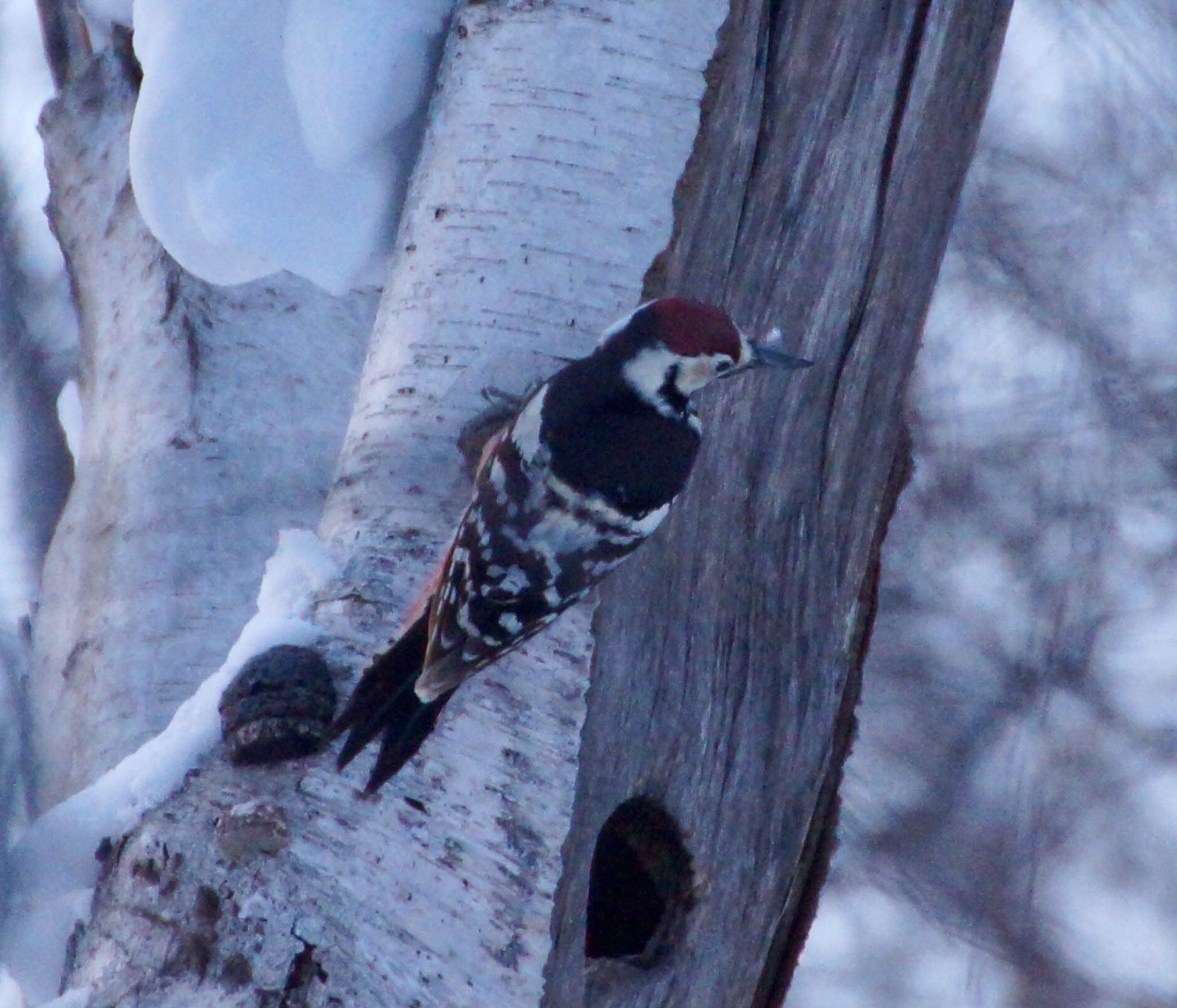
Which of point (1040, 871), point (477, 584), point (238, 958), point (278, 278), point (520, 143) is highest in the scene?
point (520, 143)

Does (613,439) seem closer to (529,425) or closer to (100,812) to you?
(529,425)

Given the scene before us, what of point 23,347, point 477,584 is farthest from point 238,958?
point 23,347

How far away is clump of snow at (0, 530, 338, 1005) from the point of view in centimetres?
151

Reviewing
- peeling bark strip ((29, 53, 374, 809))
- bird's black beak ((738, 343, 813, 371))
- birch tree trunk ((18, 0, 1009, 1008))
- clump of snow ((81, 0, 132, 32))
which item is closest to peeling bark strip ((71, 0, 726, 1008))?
birch tree trunk ((18, 0, 1009, 1008))

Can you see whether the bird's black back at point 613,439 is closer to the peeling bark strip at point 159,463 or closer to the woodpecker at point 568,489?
the woodpecker at point 568,489

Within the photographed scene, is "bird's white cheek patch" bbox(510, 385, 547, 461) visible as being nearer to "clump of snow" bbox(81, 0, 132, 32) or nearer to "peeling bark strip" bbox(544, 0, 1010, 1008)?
→ "peeling bark strip" bbox(544, 0, 1010, 1008)

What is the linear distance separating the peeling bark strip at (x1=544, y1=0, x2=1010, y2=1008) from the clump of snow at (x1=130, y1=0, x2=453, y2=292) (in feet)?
1.63

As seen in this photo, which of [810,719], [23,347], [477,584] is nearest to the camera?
[477,584]

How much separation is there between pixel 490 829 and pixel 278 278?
132 centimetres

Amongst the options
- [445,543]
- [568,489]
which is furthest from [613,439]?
[445,543]

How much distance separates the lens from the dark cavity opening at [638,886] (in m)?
1.77

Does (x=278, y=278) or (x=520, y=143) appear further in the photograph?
(x=278, y=278)

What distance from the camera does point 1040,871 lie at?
12.4ft

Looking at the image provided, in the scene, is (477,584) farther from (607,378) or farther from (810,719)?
(810,719)
